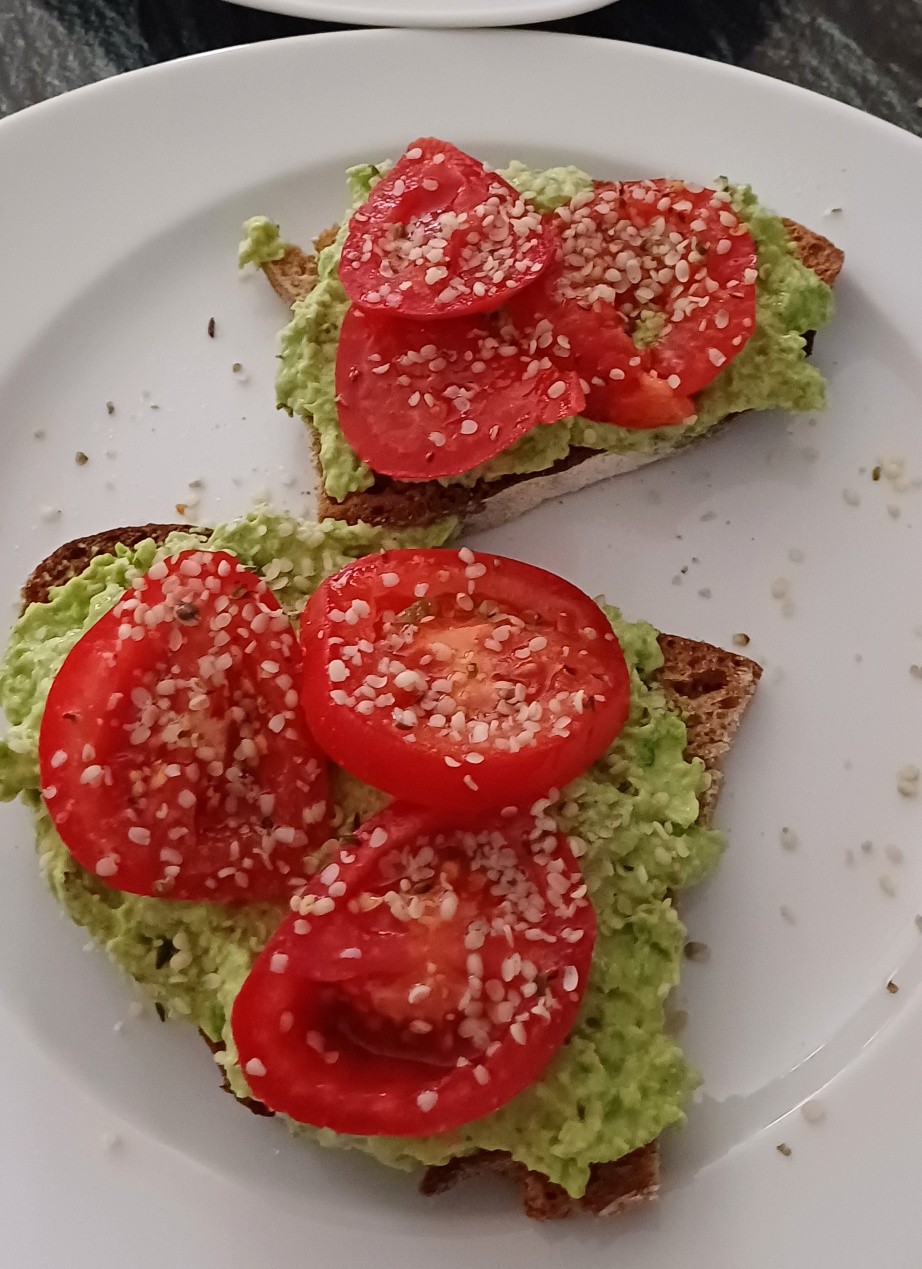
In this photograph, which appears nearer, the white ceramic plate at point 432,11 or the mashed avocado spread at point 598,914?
the mashed avocado spread at point 598,914

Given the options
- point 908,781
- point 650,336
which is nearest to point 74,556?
point 650,336

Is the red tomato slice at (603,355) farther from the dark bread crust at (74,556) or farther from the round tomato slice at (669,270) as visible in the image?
the dark bread crust at (74,556)

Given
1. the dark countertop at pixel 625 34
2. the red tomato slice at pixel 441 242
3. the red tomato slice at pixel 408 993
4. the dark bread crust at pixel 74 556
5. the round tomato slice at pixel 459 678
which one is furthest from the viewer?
the dark countertop at pixel 625 34

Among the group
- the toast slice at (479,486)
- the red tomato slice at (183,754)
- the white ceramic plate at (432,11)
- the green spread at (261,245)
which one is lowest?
the red tomato slice at (183,754)

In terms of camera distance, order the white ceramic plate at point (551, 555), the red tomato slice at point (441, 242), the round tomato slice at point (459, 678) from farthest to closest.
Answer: the red tomato slice at point (441, 242) → the white ceramic plate at point (551, 555) → the round tomato slice at point (459, 678)

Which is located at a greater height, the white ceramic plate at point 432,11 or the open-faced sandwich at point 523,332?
the white ceramic plate at point 432,11

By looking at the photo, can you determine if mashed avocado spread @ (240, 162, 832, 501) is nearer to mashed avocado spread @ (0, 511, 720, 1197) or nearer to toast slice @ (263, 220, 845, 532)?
toast slice @ (263, 220, 845, 532)

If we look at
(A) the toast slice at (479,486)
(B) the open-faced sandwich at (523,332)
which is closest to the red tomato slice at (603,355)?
(B) the open-faced sandwich at (523,332)

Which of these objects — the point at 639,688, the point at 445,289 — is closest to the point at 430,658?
the point at 639,688
